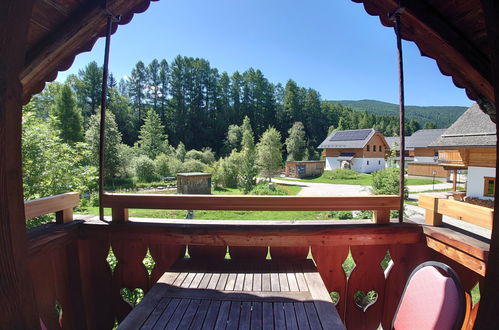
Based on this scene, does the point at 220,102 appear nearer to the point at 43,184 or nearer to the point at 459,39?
the point at 43,184

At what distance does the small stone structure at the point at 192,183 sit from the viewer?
A: 13023mm

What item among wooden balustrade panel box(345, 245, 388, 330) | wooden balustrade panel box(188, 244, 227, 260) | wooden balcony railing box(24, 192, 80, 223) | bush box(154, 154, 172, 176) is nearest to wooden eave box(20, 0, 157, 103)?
wooden balcony railing box(24, 192, 80, 223)

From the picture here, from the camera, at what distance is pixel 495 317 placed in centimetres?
50

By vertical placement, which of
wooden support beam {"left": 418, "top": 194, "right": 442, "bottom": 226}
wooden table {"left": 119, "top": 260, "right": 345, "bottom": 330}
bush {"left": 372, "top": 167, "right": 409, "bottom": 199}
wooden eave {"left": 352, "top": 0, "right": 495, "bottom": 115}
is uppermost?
wooden eave {"left": 352, "top": 0, "right": 495, "bottom": 115}

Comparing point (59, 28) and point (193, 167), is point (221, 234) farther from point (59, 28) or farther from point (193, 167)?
point (193, 167)

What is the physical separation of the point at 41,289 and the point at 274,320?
132 centimetres

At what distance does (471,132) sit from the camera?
1102 centimetres

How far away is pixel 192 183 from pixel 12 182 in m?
13.1

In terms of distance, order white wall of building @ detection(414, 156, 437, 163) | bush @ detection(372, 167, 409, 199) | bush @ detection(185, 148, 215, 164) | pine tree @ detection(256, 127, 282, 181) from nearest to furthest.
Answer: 1. bush @ detection(372, 167, 409, 199)
2. pine tree @ detection(256, 127, 282, 181)
3. bush @ detection(185, 148, 215, 164)
4. white wall of building @ detection(414, 156, 437, 163)

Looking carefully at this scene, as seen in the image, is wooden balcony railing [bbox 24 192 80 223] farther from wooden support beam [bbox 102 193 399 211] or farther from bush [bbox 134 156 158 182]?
bush [bbox 134 156 158 182]

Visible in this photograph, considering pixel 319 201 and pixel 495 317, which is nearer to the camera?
pixel 495 317

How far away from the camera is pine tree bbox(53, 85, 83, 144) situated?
22062 millimetres

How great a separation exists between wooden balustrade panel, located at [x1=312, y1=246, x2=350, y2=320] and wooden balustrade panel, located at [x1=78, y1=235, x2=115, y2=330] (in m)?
1.42

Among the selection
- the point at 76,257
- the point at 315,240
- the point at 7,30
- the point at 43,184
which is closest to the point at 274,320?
the point at 315,240
